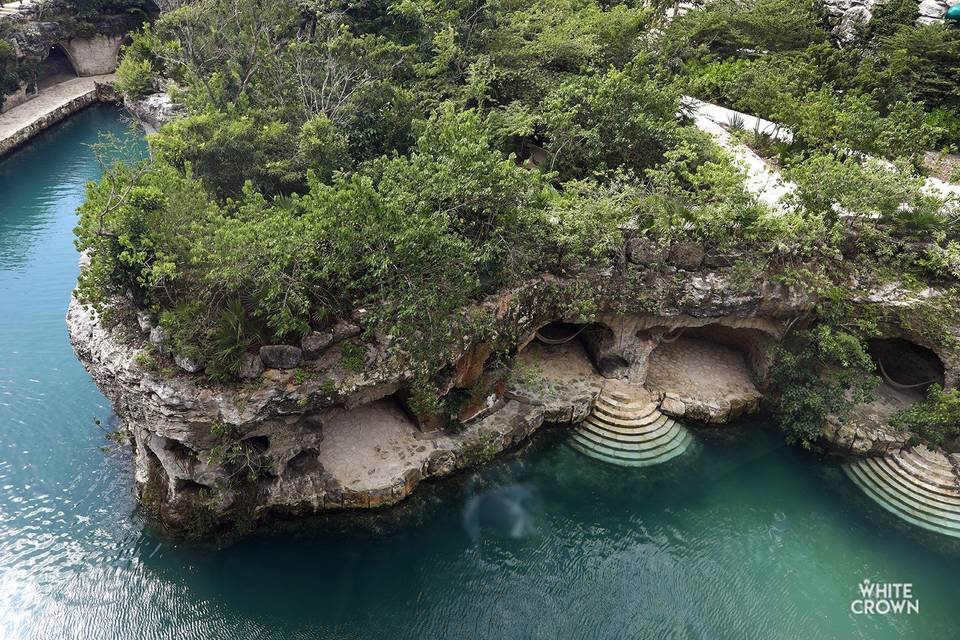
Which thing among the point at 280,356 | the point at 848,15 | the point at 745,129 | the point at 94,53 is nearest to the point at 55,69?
the point at 94,53

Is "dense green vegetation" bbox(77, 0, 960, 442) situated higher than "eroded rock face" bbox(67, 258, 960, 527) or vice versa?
"dense green vegetation" bbox(77, 0, 960, 442)

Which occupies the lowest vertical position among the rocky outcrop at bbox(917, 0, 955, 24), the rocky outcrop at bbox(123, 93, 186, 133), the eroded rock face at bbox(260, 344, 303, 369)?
the eroded rock face at bbox(260, 344, 303, 369)

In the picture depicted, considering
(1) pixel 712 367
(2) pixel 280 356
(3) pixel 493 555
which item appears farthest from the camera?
(1) pixel 712 367

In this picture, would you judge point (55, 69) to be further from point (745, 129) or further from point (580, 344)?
point (745, 129)

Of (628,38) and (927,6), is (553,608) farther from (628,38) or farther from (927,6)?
(927,6)

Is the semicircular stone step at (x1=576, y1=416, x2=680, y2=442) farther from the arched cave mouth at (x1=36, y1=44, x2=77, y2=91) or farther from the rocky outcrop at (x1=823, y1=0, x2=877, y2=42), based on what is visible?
the arched cave mouth at (x1=36, y1=44, x2=77, y2=91)

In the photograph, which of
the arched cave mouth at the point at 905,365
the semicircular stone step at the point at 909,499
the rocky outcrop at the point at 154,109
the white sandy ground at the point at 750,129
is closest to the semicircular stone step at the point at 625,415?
the semicircular stone step at the point at 909,499

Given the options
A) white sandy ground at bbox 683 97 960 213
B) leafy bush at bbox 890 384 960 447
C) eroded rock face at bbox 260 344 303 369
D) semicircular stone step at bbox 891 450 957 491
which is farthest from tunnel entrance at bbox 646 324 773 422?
eroded rock face at bbox 260 344 303 369
